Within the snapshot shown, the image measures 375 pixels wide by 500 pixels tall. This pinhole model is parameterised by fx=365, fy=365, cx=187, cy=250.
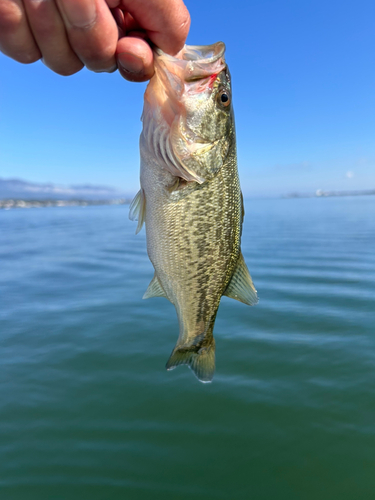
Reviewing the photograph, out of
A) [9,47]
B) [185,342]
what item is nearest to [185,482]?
[185,342]

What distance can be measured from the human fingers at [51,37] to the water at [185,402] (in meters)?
3.72

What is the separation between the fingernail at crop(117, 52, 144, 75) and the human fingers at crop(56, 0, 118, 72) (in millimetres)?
51

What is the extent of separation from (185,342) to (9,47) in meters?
2.54

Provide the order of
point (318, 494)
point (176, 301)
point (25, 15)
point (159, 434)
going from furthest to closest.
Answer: point (159, 434)
point (318, 494)
point (176, 301)
point (25, 15)

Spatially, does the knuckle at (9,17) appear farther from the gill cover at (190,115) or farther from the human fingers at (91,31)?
the gill cover at (190,115)

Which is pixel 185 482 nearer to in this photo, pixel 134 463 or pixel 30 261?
pixel 134 463

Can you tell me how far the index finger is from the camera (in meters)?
1.92

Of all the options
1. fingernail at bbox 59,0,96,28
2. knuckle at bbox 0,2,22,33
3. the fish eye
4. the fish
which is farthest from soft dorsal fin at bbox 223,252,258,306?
knuckle at bbox 0,2,22,33

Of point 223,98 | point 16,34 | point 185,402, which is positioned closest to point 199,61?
point 223,98

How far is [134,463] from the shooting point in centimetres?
388

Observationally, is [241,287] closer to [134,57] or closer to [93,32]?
[134,57]

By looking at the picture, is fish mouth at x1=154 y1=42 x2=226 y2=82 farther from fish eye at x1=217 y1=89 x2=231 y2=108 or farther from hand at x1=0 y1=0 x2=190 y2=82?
hand at x1=0 y1=0 x2=190 y2=82

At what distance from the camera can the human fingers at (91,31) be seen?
1756 mm

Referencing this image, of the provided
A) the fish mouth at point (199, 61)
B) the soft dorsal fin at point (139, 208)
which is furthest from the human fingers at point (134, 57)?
the soft dorsal fin at point (139, 208)
